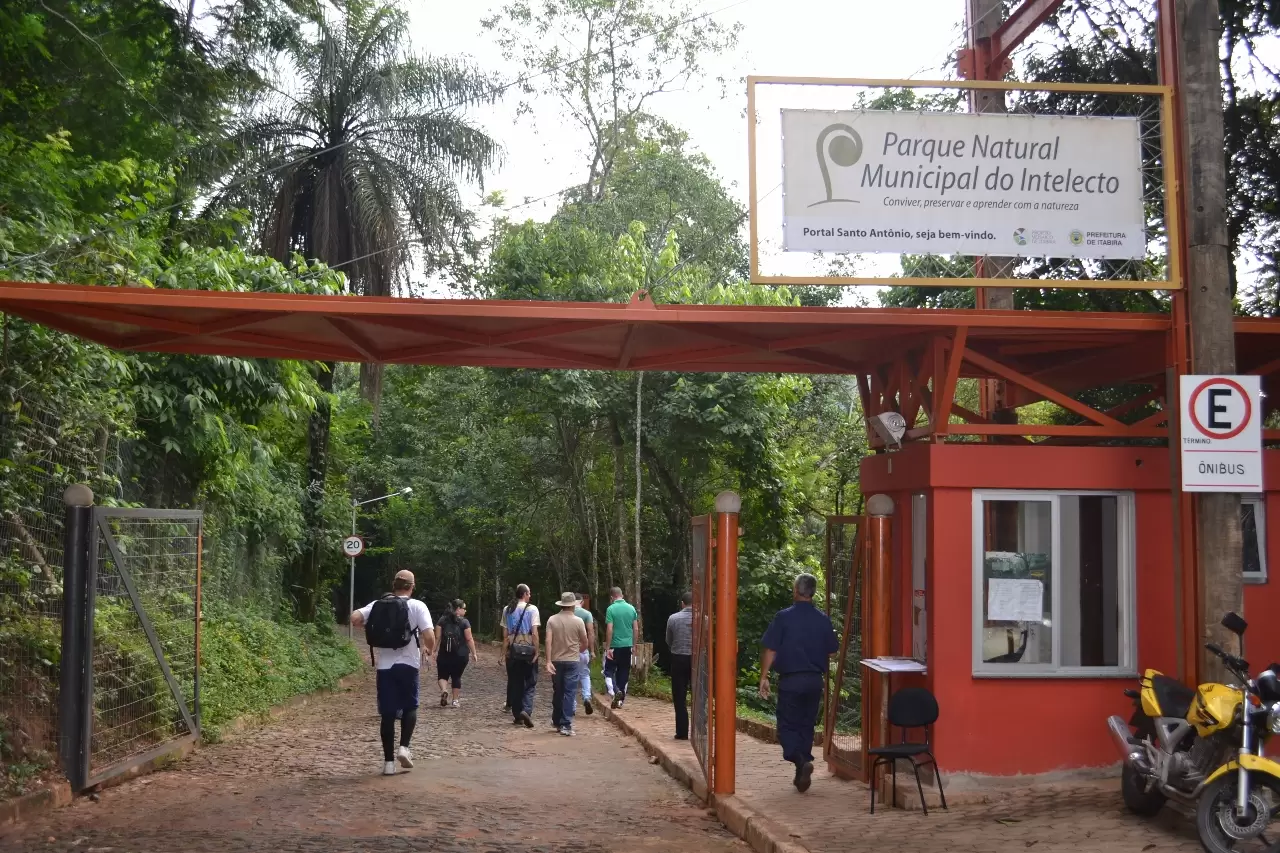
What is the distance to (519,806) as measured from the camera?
390 inches

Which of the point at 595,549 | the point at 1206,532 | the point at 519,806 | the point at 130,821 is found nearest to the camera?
the point at 1206,532

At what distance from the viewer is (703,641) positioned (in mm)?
10664

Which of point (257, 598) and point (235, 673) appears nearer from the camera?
point (235, 673)

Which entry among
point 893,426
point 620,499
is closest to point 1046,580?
point 893,426

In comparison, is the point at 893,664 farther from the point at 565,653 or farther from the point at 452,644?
the point at 452,644

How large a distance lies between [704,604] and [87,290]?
5197 millimetres

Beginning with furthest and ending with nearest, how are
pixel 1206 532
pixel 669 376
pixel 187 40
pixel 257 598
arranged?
pixel 669 376 < pixel 257 598 < pixel 187 40 < pixel 1206 532

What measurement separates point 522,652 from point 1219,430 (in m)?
10.4

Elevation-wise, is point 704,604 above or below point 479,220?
below

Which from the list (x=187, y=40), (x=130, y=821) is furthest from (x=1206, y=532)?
(x=187, y=40)

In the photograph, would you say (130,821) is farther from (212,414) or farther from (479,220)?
(479,220)

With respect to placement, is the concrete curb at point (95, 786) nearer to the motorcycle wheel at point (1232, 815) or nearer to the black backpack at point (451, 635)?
the black backpack at point (451, 635)

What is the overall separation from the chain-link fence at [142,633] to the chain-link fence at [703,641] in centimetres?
466

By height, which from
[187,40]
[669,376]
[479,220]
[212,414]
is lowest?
[212,414]
